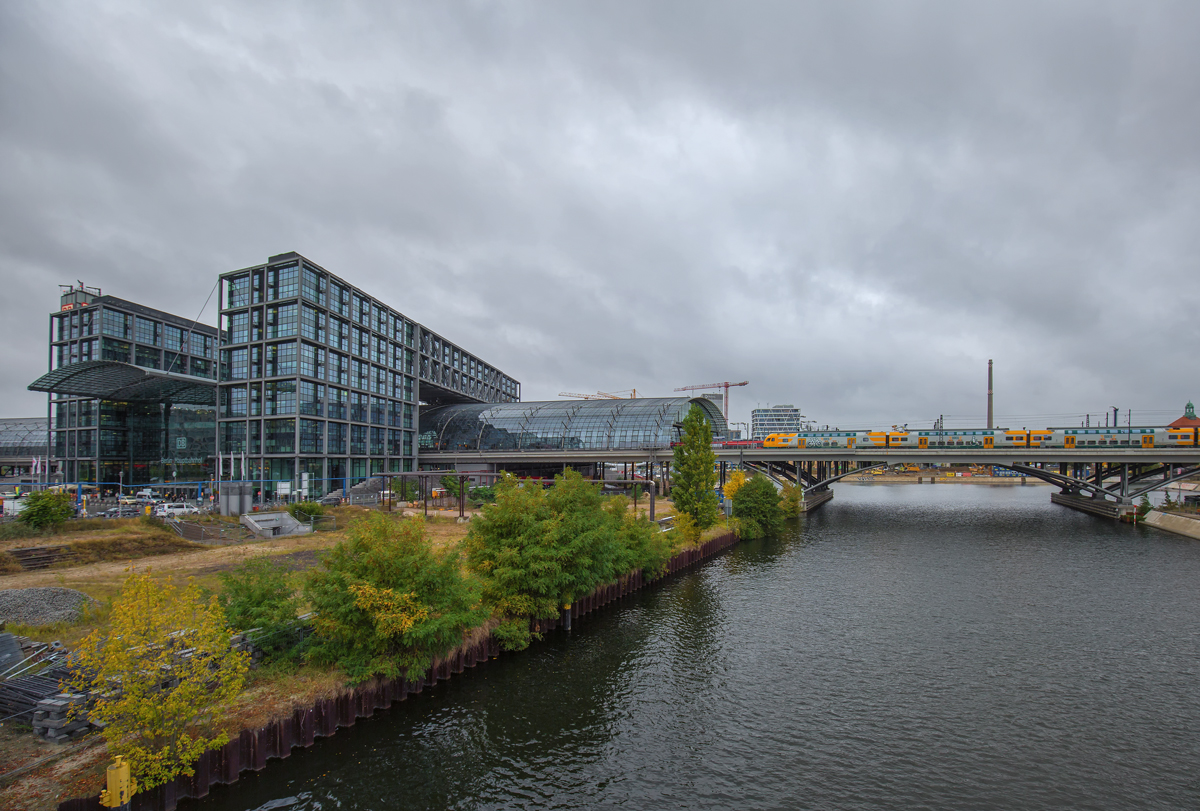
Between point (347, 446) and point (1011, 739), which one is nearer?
point (1011, 739)

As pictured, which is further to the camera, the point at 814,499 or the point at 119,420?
the point at 814,499

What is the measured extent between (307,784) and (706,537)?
49.9m

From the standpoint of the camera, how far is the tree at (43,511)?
44125 mm

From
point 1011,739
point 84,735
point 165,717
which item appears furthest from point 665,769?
point 84,735

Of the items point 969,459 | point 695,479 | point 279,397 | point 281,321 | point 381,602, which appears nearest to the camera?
point 381,602

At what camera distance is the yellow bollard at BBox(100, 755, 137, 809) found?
15188 mm

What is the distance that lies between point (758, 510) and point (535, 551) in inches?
1973

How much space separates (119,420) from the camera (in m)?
105

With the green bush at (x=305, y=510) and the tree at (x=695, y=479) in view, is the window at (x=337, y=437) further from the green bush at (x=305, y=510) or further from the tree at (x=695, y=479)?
the tree at (x=695, y=479)

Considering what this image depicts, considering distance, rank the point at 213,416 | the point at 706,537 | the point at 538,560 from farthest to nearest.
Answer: the point at 213,416, the point at 706,537, the point at 538,560

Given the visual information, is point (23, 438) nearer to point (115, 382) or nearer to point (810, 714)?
point (115, 382)

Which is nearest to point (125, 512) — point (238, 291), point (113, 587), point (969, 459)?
point (113, 587)

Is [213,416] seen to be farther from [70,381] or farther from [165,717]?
[165,717]

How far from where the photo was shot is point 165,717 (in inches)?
656
